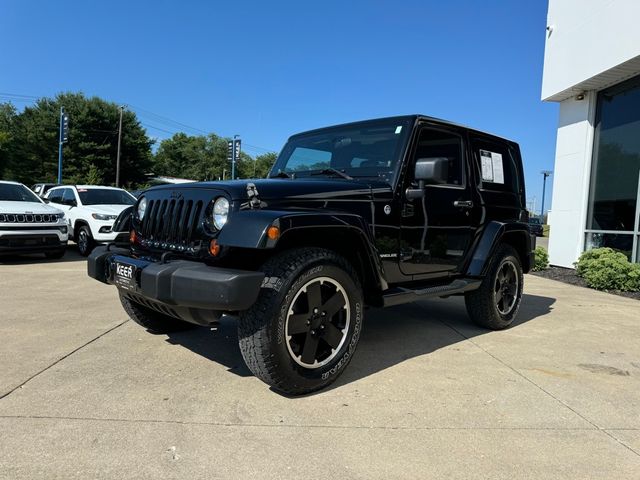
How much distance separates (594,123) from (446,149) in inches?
307

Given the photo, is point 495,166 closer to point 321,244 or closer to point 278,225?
point 321,244

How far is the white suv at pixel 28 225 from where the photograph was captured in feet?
28.8

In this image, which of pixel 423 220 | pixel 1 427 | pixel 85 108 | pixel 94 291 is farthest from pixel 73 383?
pixel 85 108

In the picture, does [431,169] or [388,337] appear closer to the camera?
[431,169]

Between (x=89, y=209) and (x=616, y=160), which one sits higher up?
(x=616, y=160)

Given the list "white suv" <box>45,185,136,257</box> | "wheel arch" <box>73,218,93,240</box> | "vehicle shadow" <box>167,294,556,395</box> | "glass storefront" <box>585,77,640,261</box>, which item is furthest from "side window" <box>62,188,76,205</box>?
"glass storefront" <box>585,77,640,261</box>

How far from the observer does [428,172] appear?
3635 millimetres

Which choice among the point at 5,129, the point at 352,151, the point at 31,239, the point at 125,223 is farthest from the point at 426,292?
the point at 5,129

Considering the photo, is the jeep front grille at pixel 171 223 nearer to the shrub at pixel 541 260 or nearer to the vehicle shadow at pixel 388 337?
the vehicle shadow at pixel 388 337

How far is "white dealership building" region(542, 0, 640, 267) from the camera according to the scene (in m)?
9.10

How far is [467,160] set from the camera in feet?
15.2

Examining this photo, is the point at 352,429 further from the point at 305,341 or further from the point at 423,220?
the point at 423,220

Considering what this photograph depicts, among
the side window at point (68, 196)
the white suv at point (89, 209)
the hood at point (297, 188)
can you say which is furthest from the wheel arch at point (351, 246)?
the side window at point (68, 196)

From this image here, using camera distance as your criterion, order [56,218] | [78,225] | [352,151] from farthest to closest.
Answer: [78,225], [56,218], [352,151]
